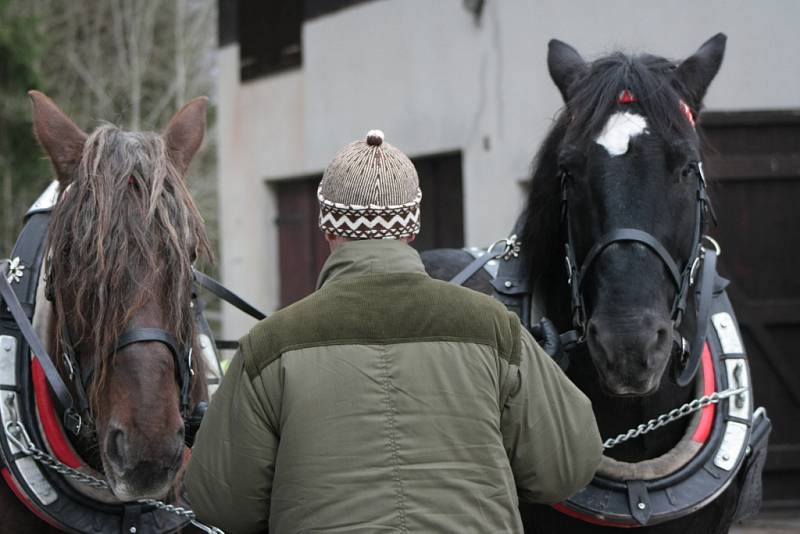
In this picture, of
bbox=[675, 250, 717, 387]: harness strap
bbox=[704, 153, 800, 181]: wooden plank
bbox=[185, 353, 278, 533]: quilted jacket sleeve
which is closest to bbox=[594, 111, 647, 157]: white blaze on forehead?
bbox=[675, 250, 717, 387]: harness strap

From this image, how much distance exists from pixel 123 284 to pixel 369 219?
2.90 ft

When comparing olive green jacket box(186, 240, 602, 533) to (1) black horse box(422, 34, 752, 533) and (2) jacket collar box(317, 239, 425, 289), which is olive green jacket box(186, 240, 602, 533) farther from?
(1) black horse box(422, 34, 752, 533)

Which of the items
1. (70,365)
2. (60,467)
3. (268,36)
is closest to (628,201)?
(70,365)

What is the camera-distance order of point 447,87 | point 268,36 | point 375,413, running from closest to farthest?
point 375,413 < point 447,87 < point 268,36

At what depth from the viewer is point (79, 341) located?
Answer: 2.96 meters

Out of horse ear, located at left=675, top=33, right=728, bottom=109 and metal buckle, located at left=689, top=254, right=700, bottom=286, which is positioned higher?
horse ear, located at left=675, top=33, right=728, bottom=109

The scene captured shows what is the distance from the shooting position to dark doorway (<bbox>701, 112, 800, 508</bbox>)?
6.53 metres

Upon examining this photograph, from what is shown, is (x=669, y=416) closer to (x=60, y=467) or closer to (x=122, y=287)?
(x=122, y=287)

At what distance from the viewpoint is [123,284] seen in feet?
9.52

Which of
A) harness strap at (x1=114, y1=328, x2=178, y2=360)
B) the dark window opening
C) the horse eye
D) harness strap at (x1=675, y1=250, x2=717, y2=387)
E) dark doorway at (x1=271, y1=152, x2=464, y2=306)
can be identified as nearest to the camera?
harness strap at (x1=114, y1=328, x2=178, y2=360)

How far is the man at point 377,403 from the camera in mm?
2201

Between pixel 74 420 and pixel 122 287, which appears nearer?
pixel 122 287

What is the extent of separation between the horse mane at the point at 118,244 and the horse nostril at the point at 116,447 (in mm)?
173

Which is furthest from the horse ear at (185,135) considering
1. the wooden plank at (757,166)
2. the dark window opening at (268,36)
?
the dark window opening at (268,36)
